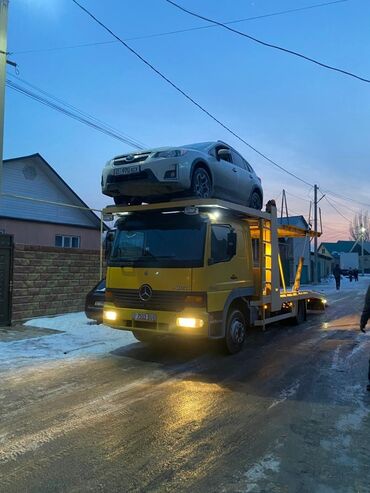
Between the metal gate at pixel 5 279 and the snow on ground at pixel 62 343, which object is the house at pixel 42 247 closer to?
the metal gate at pixel 5 279

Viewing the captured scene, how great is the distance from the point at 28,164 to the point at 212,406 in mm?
18095

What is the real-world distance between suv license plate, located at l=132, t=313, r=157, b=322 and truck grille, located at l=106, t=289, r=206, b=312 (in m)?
0.11

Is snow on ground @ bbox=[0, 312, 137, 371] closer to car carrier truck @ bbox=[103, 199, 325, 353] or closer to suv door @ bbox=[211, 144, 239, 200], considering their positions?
car carrier truck @ bbox=[103, 199, 325, 353]

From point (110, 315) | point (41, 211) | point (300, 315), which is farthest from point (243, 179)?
point (41, 211)

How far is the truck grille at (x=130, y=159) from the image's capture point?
8.82 metres

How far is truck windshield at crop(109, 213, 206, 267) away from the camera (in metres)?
8.12

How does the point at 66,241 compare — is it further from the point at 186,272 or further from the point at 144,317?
the point at 186,272

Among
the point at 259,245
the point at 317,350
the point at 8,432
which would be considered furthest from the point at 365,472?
the point at 259,245

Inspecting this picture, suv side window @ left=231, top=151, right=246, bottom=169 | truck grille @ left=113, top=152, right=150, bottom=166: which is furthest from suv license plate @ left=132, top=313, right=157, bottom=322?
suv side window @ left=231, top=151, right=246, bottom=169

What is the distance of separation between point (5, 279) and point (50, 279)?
1880 millimetres

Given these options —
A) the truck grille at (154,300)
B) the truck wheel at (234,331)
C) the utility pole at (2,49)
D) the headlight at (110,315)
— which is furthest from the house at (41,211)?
the truck wheel at (234,331)

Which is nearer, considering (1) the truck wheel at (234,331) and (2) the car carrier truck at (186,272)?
(2) the car carrier truck at (186,272)

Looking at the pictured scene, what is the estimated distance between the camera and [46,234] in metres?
21.4

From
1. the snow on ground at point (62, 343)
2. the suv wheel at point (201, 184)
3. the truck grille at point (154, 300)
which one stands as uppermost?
the suv wheel at point (201, 184)
